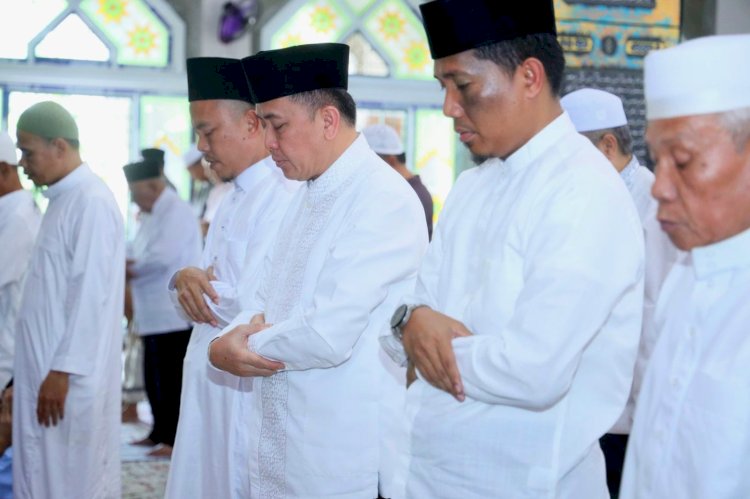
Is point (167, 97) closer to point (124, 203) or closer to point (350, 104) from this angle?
point (124, 203)

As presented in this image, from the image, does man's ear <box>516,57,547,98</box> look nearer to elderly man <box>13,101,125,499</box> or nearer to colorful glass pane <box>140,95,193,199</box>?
elderly man <box>13,101,125,499</box>

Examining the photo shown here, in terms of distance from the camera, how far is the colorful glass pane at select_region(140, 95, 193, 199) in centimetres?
797

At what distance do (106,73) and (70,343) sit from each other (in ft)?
15.2

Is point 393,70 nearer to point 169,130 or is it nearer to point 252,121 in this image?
point 169,130

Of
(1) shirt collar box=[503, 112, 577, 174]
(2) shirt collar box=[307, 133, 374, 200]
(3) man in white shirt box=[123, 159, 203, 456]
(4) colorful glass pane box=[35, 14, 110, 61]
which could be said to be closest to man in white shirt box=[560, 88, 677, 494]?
(2) shirt collar box=[307, 133, 374, 200]

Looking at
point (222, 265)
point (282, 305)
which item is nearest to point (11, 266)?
point (222, 265)

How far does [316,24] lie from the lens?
831cm

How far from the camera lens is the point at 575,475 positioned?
184 centimetres

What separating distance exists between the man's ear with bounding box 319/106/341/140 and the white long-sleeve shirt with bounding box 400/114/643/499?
0.67 metres

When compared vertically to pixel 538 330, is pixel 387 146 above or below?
above

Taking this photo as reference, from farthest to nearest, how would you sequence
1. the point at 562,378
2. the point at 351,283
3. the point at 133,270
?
the point at 133,270
the point at 351,283
the point at 562,378

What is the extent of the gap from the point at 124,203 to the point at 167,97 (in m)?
0.88

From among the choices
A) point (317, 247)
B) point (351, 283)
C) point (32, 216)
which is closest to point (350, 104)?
point (317, 247)

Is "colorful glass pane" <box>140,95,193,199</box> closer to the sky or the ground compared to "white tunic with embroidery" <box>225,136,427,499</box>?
closer to the sky
